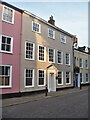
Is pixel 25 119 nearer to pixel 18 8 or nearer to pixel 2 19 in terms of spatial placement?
pixel 2 19

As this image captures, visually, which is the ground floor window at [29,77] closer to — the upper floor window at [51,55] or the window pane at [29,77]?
the window pane at [29,77]

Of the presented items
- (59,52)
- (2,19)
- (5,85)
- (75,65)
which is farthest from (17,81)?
(75,65)

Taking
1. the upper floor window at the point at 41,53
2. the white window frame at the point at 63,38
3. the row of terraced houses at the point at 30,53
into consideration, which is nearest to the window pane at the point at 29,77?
the row of terraced houses at the point at 30,53

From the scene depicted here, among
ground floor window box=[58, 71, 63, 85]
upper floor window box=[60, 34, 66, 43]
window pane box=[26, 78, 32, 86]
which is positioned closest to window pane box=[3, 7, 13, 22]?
window pane box=[26, 78, 32, 86]

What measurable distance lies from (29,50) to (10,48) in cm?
300

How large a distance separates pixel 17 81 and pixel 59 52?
10.5m

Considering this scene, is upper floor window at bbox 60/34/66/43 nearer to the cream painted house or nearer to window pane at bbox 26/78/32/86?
the cream painted house

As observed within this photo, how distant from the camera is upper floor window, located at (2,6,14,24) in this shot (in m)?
Answer: 20.7

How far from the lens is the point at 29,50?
23531mm

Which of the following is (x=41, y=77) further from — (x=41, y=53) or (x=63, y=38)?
(x=63, y=38)

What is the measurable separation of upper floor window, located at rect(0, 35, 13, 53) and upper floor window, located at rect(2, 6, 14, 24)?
1644mm

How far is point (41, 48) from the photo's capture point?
25781 millimetres

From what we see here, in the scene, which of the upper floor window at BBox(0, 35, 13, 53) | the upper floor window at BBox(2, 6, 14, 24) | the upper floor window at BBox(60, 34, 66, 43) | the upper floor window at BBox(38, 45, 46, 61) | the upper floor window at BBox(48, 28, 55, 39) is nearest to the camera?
the upper floor window at BBox(0, 35, 13, 53)

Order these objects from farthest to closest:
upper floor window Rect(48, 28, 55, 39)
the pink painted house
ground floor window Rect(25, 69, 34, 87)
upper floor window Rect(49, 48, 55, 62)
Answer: upper floor window Rect(48, 28, 55, 39) < upper floor window Rect(49, 48, 55, 62) < ground floor window Rect(25, 69, 34, 87) < the pink painted house
